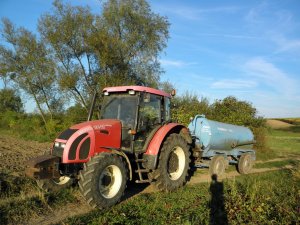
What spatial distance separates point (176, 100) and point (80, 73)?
20.2ft

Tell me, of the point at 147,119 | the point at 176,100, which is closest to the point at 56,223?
the point at 147,119

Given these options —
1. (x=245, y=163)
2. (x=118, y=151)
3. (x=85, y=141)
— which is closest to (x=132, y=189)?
(x=118, y=151)

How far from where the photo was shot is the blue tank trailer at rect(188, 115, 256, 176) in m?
10.9

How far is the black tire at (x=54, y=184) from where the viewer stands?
742 cm

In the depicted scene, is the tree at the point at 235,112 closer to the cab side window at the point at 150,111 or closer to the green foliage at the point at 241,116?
the green foliage at the point at 241,116

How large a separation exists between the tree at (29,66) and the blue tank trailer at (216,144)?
14.6 m

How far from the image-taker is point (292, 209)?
252 inches

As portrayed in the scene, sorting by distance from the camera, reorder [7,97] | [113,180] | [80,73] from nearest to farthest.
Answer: [113,180] → [80,73] → [7,97]

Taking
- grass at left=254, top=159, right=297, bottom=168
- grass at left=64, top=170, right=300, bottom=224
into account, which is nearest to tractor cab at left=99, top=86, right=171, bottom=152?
grass at left=64, top=170, right=300, bottom=224

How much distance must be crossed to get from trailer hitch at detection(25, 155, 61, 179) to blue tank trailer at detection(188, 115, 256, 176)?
16.7 ft

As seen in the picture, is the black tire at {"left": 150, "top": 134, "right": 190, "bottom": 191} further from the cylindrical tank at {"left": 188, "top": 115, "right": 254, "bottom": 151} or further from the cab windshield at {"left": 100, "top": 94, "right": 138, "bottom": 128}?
the cylindrical tank at {"left": 188, "top": 115, "right": 254, "bottom": 151}

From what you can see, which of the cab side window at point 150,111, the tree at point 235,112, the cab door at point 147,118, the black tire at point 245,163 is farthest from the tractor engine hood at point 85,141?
the tree at point 235,112

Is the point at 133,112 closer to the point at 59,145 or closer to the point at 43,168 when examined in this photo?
the point at 59,145

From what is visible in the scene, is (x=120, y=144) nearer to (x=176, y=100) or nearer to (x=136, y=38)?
(x=176, y=100)
